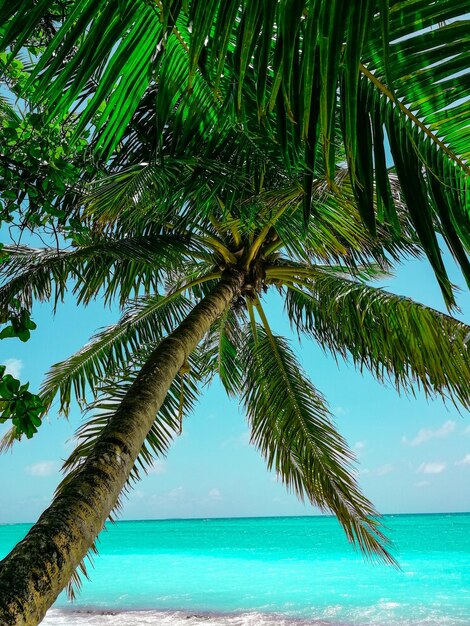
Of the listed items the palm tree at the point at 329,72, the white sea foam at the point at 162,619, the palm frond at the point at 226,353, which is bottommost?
the white sea foam at the point at 162,619

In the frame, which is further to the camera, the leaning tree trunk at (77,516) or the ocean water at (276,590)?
the ocean water at (276,590)

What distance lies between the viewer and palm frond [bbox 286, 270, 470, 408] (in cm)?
404

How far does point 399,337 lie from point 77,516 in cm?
335

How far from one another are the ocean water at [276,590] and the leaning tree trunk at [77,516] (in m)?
10.5

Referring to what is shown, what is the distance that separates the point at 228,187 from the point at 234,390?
165 inches

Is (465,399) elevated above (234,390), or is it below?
below

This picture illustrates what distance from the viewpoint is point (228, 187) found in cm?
396

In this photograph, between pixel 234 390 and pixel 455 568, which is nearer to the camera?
pixel 234 390

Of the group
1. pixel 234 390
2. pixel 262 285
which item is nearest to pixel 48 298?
pixel 262 285

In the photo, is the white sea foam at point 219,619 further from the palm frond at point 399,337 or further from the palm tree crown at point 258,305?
the palm frond at point 399,337

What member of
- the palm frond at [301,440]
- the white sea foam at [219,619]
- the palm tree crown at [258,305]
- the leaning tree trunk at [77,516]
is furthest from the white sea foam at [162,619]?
the leaning tree trunk at [77,516]

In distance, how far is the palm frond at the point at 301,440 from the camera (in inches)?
203

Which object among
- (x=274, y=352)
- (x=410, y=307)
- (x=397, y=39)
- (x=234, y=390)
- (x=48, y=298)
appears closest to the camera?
(x=397, y=39)

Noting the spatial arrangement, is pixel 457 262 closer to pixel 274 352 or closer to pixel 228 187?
pixel 228 187
